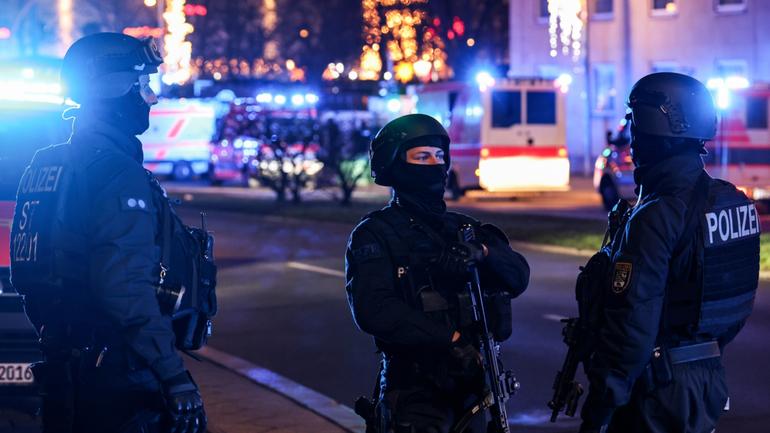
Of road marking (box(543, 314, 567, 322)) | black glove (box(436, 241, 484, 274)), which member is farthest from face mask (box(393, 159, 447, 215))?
road marking (box(543, 314, 567, 322))

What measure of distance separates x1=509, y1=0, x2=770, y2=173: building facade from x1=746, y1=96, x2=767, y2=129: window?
14.9m

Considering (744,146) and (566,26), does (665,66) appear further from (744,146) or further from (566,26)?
(744,146)

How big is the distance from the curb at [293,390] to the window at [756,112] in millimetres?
16713

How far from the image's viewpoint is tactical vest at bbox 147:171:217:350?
4234mm

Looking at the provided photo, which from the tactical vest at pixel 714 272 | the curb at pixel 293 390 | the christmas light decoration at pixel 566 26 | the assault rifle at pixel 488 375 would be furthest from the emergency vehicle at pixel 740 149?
the assault rifle at pixel 488 375

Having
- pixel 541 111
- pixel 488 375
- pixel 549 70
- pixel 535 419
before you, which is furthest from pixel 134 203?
pixel 549 70

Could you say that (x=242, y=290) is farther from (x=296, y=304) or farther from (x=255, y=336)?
(x=255, y=336)

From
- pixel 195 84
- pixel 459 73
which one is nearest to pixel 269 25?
pixel 459 73

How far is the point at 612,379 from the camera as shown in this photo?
13.3 ft

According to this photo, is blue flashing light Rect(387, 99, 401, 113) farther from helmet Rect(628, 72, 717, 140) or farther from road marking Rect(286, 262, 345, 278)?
helmet Rect(628, 72, 717, 140)

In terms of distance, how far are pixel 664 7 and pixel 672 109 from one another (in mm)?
39507

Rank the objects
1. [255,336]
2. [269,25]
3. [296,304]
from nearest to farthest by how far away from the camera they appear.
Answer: [255,336]
[296,304]
[269,25]

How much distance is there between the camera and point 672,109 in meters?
4.31

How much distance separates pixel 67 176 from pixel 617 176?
21594mm
